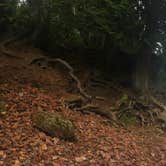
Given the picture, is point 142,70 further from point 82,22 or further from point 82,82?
point 82,22

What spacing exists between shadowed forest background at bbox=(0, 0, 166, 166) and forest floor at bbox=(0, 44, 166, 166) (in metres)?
0.02

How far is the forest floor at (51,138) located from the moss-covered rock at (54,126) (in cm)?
12

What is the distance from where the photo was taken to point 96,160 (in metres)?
7.39

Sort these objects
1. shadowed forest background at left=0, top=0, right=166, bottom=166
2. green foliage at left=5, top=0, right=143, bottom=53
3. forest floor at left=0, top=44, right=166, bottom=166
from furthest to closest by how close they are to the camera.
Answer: green foliage at left=5, top=0, right=143, bottom=53
shadowed forest background at left=0, top=0, right=166, bottom=166
forest floor at left=0, top=44, right=166, bottom=166

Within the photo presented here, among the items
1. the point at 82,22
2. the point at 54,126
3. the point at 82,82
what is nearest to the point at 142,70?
the point at 82,82

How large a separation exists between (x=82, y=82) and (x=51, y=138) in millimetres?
5298

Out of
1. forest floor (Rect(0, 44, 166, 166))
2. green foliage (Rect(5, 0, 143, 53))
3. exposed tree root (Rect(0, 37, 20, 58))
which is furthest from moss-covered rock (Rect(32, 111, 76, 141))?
green foliage (Rect(5, 0, 143, 53))

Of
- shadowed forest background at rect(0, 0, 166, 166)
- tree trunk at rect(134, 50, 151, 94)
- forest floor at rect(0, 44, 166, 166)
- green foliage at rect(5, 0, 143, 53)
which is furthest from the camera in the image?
tree trunk at rect(134, 50, 151, 94)

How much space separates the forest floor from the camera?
277 inches

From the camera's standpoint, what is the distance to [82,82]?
12.8 meters

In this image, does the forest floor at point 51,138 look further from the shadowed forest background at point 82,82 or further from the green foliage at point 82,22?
the green foliage at point 82,22

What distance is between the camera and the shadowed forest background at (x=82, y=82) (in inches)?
302

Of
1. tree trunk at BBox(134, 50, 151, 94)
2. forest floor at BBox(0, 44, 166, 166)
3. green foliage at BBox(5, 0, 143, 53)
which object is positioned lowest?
forest floor at BBox(0, 44, 166, 166)

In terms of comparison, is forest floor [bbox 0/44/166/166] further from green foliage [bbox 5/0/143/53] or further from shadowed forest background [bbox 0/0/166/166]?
green foliage [bbox 5/0/143/53]
